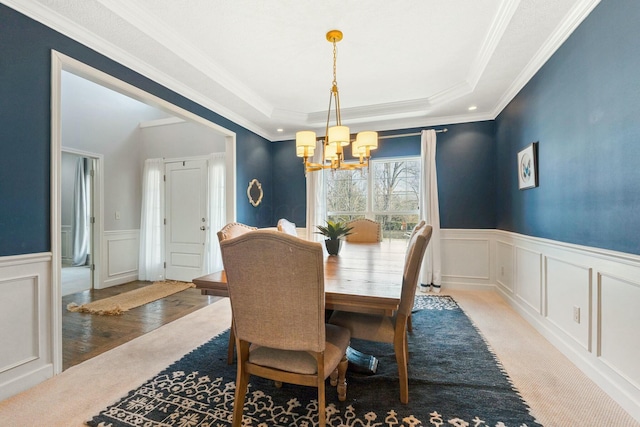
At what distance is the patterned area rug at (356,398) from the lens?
5.03 feet

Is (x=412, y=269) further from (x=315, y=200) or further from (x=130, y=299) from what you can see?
(x=130, y=299)

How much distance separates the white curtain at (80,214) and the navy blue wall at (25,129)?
533 cm

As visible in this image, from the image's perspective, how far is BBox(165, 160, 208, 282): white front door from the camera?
4.62 metres

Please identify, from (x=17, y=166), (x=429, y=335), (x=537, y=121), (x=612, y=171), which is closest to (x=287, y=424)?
(x=429, y=335)

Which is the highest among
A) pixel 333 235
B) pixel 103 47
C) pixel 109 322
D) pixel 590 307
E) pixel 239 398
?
pixel 103 47

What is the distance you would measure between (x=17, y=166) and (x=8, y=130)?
0.73ft

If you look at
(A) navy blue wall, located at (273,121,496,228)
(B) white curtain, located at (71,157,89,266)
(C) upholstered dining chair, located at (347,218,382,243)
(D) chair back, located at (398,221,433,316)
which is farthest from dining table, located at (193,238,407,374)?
(B) white curtain, located at (71,157,89,266)

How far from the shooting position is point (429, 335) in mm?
2596

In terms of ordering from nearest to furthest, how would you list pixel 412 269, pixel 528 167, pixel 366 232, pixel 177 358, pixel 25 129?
pixel 412 269 → pixel 25 129 → pixel 177 358 → pixel 528 167 → pixel 366 232

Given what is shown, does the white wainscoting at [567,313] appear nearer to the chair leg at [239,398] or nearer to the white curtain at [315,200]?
the chair leg at [239,398]

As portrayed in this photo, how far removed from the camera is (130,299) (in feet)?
12.3

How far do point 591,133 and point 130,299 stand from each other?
5.00 m

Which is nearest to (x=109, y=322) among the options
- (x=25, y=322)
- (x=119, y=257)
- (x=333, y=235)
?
(x=25, y=322)

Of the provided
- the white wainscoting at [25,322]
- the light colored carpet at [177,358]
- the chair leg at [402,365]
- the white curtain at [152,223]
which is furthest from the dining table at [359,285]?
the white curtain at [152,223]
